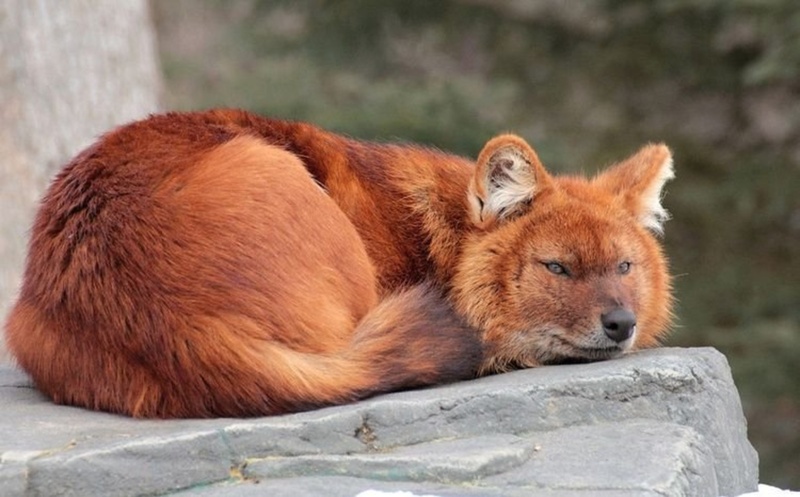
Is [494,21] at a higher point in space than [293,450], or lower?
higher

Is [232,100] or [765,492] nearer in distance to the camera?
[765,492]

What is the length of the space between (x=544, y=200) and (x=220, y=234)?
1.72m

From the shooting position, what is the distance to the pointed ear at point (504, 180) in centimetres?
597

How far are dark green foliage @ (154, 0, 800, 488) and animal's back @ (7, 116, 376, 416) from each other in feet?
24.7

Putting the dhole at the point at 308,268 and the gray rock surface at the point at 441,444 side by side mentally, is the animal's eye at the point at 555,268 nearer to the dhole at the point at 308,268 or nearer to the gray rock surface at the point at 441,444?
the dhole at the point at 308,268

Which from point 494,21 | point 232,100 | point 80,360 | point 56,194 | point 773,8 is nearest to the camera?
point 80,360

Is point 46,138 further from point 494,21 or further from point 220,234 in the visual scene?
point 494,21

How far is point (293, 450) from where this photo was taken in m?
4.60

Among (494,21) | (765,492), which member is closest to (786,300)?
(494,21)

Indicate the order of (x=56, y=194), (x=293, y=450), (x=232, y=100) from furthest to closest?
(x=232, y=100) → (x=56, y=194) → (x=293, y=450)

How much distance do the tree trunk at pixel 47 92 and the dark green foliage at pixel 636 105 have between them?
3.96 metres

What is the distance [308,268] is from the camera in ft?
17.3

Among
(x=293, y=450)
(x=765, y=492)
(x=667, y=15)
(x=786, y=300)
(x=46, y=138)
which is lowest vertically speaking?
(x=786, y=300)

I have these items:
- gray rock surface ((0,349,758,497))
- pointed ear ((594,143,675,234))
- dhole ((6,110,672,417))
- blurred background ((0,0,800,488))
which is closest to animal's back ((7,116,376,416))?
dhole ((6,110,672,417))
